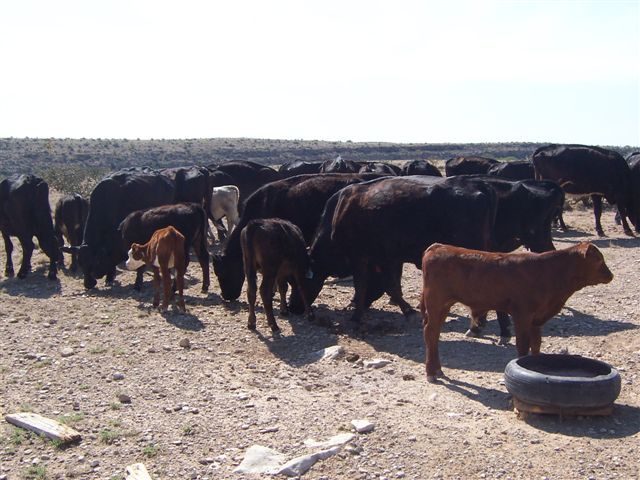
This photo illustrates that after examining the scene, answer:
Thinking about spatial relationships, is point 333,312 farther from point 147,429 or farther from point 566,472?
point 566,472

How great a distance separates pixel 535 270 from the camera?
7895 millimetres

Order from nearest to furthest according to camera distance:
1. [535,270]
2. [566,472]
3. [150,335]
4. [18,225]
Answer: [566,472] < [535,270] < [150,335] < [18,225]

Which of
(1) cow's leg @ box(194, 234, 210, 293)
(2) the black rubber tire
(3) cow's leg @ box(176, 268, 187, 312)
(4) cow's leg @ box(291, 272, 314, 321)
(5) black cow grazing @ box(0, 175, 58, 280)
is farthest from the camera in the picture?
(5) black cow grazing @ box(0, 175, 58, 280)

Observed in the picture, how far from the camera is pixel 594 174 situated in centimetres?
2119

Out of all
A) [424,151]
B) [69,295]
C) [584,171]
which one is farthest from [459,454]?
[424,151]

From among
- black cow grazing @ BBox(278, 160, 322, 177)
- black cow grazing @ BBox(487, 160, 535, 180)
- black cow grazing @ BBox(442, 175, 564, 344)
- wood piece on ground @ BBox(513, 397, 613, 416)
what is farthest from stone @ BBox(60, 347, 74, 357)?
black cow grazing @ BBox(487, 160, 535, 180)

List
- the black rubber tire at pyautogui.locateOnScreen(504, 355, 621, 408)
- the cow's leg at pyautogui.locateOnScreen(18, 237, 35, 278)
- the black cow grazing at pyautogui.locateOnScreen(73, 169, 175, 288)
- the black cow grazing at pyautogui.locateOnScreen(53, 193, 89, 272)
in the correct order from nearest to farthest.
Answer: the black rubber tire at pyautogui.locateOnScreen(504, 355, 621, 408)
the black cow grazing at pyautogui.locateOnScreen(73, 169, 175, 288)
the cow's leg at pyautogui.locateOnScreen(18, 237, 35, 278)
the black cow grazing at pyautogui.locateOnScreen(53, 193, 89, 272)

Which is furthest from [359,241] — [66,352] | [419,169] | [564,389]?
[419,169]

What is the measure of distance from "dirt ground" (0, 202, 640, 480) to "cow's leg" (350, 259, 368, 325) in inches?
9.8

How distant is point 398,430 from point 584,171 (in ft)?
53.4

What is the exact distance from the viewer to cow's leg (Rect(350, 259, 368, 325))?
11133mm

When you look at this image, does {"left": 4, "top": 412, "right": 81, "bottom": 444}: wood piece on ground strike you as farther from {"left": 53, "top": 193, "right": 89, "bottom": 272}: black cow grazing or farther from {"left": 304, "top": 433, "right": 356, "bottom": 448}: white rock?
{"left": 53, "top": 193, "right": 89, "bottom": 272}: black cow grazing

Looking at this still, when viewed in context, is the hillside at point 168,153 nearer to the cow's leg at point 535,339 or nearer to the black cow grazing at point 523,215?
the black cow grazing at point 523,215

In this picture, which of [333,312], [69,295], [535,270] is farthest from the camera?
[69,295]
